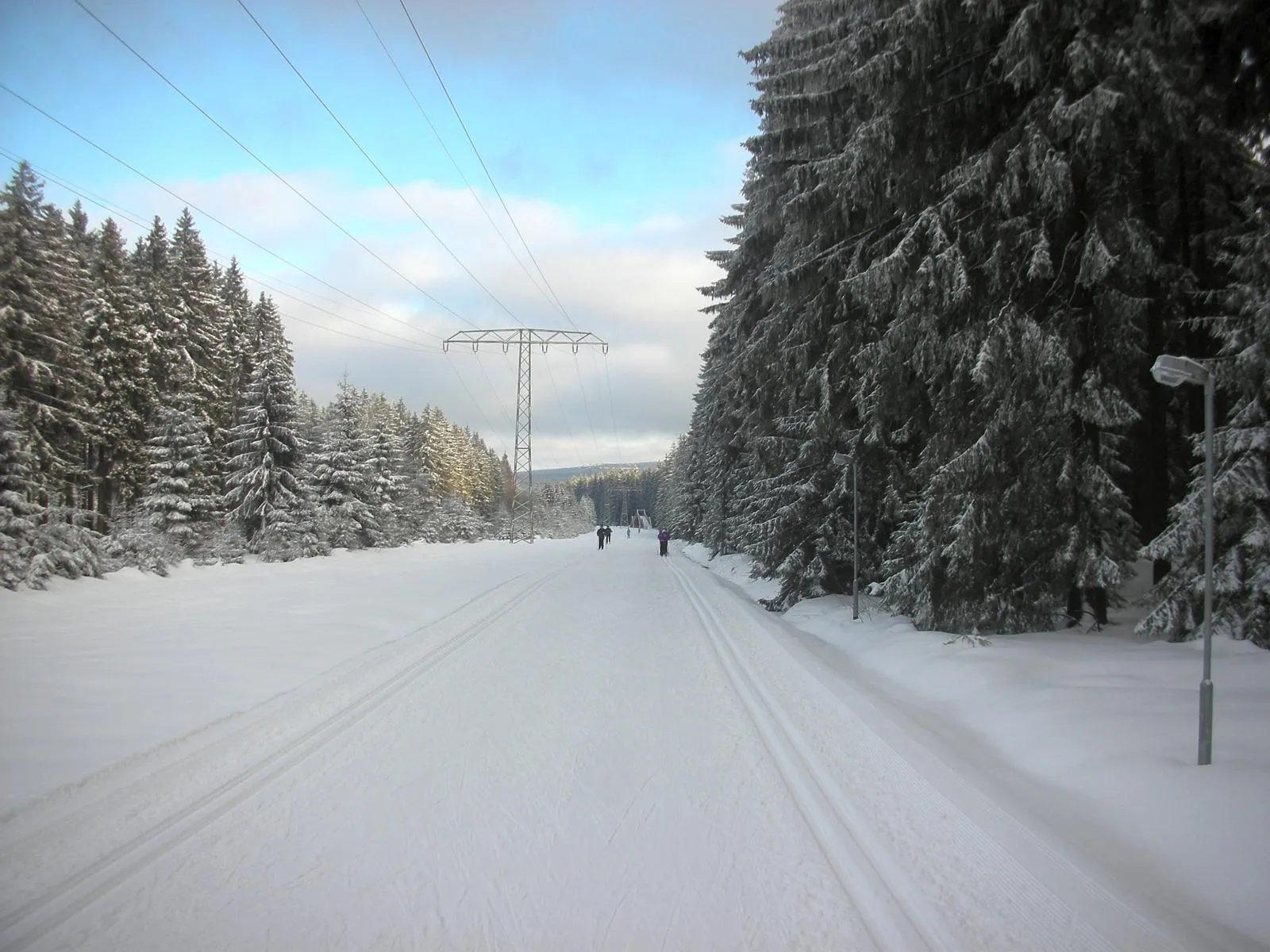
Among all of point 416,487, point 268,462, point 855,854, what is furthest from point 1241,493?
point 416,487

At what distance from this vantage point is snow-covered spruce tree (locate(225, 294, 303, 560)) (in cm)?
2712

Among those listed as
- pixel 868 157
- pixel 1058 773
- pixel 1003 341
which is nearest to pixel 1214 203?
pixel 1003 341

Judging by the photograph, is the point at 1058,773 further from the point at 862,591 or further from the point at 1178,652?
the point at 862,591

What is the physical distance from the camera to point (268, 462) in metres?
27.6

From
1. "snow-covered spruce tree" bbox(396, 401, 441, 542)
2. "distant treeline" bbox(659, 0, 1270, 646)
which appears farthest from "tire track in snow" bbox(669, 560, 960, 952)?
"snow-covered spruce tree" bbox(396, 401, 441, 542)

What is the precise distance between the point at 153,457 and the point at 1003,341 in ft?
97.2

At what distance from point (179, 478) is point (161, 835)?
26211 millimetres

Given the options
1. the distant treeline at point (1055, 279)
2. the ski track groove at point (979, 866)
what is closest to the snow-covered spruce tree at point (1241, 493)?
the distant treeline at point (1055, 279)

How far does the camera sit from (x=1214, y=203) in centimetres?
802

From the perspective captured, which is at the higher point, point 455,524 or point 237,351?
point 237,351

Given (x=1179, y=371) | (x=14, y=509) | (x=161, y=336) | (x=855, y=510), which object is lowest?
(x=14, y=509)

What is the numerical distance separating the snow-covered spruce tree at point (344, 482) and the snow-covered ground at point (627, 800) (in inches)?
944

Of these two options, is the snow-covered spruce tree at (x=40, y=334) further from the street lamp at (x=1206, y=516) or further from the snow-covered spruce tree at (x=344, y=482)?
the street lamp at (x=1206, y=516)

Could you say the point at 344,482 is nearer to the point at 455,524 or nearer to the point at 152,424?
the point at 152,424
